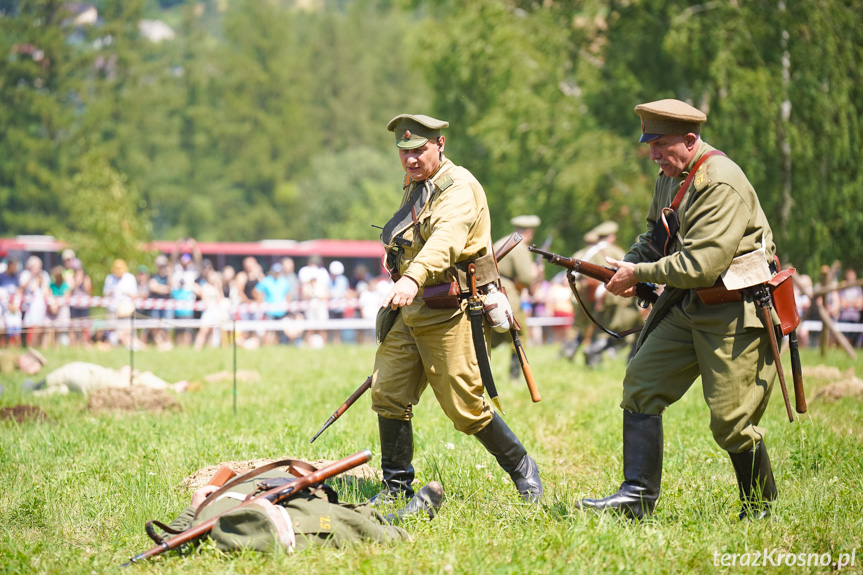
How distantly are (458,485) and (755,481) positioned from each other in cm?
173

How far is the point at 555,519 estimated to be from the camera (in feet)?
15.7

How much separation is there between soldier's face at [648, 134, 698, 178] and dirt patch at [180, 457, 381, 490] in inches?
106

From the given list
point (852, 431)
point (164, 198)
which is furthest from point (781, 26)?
point (164, 198)

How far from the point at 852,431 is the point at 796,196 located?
557 inches

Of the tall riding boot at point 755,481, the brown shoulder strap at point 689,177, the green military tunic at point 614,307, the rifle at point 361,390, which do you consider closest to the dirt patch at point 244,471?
the rifle at point 361,390

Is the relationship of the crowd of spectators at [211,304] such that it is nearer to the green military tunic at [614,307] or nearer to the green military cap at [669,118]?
the green military tunic at [614,307]

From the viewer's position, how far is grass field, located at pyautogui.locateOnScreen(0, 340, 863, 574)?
4.15 metres

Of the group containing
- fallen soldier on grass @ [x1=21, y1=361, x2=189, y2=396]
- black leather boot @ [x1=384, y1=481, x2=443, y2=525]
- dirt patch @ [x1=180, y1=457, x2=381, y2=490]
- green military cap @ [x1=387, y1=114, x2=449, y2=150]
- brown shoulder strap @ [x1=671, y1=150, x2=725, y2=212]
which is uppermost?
green military cap @ [x1=387, y1=114, x2=449, y2=150]

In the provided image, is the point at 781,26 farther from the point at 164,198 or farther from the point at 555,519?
the point at 164,198

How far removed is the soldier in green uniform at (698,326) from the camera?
4496 millimetres

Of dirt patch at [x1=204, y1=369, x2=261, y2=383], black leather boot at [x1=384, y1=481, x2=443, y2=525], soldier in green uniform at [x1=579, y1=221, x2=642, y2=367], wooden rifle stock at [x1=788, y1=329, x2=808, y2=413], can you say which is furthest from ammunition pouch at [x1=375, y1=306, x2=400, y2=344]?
soldier in green uniform at [x1=579, y1=221, x2=642, y2=367]

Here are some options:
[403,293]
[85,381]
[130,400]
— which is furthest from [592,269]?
[85,381]

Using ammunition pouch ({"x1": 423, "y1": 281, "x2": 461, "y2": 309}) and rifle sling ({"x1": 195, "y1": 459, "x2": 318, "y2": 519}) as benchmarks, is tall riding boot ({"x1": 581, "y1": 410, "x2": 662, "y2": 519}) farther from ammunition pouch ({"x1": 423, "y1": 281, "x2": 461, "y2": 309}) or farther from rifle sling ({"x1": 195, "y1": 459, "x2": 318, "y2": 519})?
rifle sling ({"x1": 195, "y1": 459, "x2": 318, "y2": 519})

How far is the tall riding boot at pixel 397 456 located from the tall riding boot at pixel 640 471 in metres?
1.12
